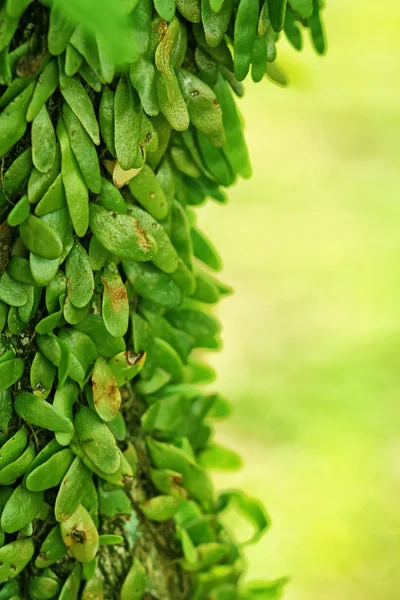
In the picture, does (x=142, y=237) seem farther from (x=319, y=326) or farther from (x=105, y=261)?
(x=319, y=326)

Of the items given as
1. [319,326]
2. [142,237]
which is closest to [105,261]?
[142,237]

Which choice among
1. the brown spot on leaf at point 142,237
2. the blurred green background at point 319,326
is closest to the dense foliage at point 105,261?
the brown spot on leaf at point 142,237

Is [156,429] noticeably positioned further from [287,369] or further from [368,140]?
[368,140]

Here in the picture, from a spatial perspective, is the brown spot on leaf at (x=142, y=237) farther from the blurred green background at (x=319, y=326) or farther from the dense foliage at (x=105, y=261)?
the blurred green background at (x=319, y=326)

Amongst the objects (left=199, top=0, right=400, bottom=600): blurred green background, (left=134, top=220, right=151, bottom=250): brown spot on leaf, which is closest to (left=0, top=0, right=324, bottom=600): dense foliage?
(left=134, top=220, right=151, bottom=250): brown spot on leaf

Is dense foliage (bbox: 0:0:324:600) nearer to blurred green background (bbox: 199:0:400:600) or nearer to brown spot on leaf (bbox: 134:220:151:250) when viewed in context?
brown spot on leaf (bbox: 134:220:151:250)
